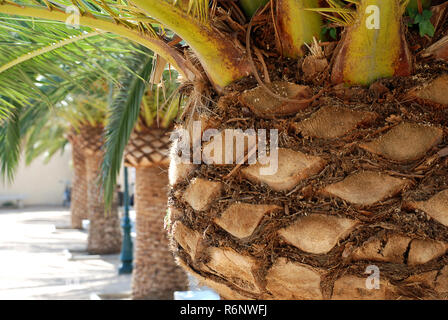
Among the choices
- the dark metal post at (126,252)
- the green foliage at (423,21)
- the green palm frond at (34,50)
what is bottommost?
the dark metal post at (126,252)

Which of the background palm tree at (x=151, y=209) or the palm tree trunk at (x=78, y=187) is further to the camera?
the palm tree trunk at (x=78, y=187)

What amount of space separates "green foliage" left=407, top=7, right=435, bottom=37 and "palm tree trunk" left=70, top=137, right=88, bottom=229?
38.1 feet

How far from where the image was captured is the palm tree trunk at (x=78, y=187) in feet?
44.7

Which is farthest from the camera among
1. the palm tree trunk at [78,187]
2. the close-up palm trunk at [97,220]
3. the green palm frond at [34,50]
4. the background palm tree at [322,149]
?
the palm tree trunk at [78,187]

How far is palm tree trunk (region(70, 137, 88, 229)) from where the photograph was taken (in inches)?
536

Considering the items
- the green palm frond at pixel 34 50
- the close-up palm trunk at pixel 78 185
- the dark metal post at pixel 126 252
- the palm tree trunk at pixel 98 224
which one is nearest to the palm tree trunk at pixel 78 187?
the close-up palm trunk at pixel 78 185

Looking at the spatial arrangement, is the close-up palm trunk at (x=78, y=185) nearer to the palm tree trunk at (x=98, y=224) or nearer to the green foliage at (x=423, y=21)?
the palm tree trunk at (x=98, y=224)

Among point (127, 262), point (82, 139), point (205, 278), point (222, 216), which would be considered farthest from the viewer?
point (82, 139)

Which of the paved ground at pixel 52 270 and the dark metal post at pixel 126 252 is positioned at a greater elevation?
the dark metal post at pixel 126 252

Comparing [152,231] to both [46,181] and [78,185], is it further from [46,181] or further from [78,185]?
[46,181]
